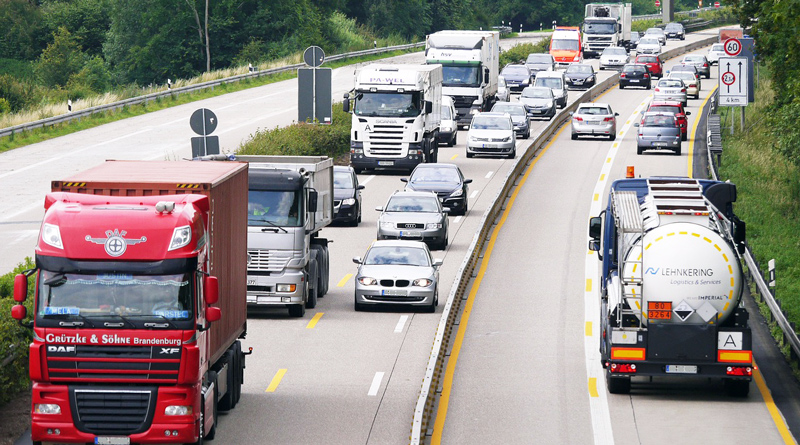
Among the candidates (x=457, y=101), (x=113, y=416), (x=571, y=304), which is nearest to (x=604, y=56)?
(x=457, y=101)

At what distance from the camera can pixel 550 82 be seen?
6638 cm

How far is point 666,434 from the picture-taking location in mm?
17906

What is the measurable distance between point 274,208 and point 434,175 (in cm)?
1360

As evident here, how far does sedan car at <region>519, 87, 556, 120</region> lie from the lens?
62719 millimetres

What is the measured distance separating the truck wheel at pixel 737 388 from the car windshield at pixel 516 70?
55037mm

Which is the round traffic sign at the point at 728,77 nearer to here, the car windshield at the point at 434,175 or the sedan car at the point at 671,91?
the car windshield at the point at 434,175

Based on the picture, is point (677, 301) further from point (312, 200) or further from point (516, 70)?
point (516, 70)

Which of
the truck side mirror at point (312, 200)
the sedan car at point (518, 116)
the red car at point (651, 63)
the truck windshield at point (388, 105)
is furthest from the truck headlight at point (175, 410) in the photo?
the red car at point (651, 63)

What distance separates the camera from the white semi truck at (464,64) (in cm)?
5691

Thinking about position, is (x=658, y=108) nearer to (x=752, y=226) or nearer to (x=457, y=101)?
(x=457, y=101)

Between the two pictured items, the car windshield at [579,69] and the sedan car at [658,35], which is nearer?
the car windshield at [579,69]

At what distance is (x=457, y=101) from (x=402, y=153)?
13.3 meters

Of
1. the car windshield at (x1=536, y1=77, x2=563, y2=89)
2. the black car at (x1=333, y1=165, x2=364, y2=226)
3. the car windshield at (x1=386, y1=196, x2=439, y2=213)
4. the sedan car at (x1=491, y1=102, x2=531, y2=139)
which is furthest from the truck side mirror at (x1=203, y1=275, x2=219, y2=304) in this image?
the car windshield at (x1=536, y1=77, x2=563, y2=89)

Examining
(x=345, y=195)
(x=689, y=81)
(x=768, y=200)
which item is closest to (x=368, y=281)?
(x=345, y=195)
